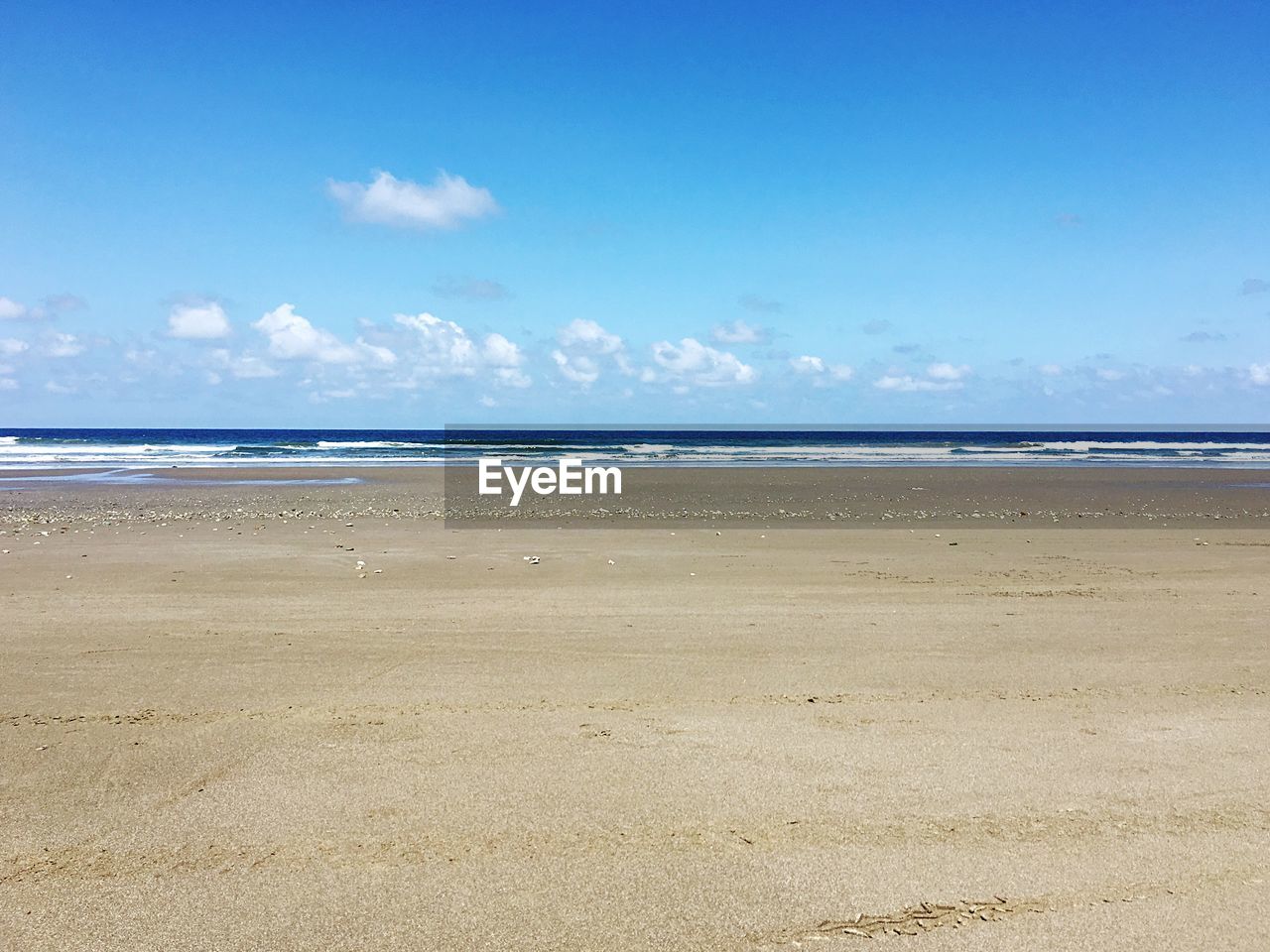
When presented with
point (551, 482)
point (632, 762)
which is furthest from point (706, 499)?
point (632, 762)

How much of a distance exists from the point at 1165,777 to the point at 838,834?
6.80ft

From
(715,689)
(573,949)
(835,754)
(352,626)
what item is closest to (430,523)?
(352,626)

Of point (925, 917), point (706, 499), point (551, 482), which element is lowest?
point (925, 917)

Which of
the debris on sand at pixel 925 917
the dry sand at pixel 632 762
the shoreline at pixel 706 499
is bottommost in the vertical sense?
the debris on sand at pixel 925 917

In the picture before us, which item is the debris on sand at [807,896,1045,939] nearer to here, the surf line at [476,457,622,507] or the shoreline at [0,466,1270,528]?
the shoreline at [0,466,1270,528]

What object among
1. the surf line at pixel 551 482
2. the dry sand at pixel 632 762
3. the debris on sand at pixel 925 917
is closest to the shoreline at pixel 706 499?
the surf line at pixel 551 482

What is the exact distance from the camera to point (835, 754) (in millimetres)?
4852

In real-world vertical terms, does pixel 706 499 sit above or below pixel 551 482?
below

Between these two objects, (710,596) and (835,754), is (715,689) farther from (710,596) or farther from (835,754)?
(710,596)

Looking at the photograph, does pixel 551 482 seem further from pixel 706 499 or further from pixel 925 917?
pixel 925 917

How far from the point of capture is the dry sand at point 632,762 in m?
3.37

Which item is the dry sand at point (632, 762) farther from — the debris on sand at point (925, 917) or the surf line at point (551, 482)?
the surf line at point (551, 482)

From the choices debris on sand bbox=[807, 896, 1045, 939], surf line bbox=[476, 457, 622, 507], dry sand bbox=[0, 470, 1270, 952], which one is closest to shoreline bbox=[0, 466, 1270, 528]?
surf line bbox=[476, 457, 622, 507]

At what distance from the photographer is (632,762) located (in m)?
4.75
